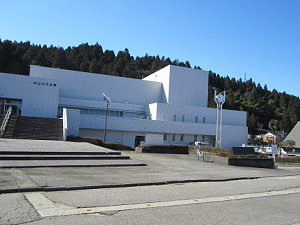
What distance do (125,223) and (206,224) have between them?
5.25 ft

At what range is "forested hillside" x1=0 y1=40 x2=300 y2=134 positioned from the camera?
282 feet

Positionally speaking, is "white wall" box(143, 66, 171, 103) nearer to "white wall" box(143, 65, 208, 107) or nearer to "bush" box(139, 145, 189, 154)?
"white wall" box(143, 65, 208, 107)

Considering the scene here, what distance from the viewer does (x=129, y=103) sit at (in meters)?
53.9

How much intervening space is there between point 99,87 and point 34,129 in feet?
85.0

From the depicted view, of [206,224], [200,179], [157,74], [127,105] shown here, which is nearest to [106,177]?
[200,179]

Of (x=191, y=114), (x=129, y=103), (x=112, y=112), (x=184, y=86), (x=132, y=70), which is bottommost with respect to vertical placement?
(x=112, y=112)

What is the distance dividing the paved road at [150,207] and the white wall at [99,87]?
42960 mm

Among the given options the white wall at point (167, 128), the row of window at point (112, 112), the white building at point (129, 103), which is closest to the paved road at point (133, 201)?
the white building at point (129, 103)

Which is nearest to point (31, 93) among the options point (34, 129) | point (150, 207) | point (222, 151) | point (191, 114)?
point (34, 129)

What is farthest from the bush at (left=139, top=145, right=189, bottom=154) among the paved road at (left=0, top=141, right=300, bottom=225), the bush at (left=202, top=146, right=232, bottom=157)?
the paved road at (left=0, top=141, right=300, bottom=225)

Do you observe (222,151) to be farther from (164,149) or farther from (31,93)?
(31,93)

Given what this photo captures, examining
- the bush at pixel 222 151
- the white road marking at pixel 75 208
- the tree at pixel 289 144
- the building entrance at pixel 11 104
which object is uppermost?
the building entrance at pixel 11 104

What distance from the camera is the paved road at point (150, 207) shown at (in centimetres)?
555

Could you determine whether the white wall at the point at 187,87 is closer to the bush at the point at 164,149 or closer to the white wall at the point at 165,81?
the white wall at the point at 165,81
